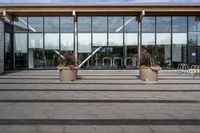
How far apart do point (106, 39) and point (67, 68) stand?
13.1 m

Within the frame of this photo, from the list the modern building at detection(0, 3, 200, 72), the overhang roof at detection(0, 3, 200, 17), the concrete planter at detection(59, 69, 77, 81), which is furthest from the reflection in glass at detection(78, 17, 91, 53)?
the concrete planter at detection(59, 69, 77, 81)

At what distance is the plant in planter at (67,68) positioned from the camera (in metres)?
19.5

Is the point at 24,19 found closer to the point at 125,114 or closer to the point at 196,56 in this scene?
the point at 196,56

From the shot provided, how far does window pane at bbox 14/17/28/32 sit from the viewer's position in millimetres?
31953

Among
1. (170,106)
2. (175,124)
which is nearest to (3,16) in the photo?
(170,106)

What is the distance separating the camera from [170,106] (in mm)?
10242

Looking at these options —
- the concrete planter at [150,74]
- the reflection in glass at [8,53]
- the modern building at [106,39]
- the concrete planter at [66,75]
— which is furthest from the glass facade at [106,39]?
the concrete planter at [66,75]

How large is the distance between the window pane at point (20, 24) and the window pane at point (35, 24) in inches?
15.8

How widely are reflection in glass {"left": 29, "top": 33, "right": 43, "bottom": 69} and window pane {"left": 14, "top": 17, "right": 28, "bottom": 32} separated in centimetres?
85

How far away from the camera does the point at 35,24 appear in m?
32.2

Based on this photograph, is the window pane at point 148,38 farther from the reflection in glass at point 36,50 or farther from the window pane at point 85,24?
the reflection in glass at point 36,50

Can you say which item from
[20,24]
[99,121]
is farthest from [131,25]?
[99,121]

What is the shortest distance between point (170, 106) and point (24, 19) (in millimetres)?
24194

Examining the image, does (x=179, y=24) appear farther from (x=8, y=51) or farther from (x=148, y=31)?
(x=8, y=51)
